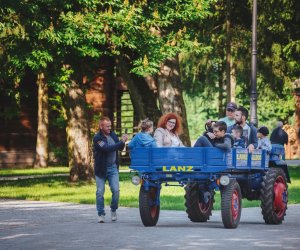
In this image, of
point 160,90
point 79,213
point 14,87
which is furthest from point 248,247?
point 14,87

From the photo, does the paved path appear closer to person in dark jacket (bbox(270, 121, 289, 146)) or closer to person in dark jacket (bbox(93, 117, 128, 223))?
person in dark jacket (bbox(93, 117, 128, 223))

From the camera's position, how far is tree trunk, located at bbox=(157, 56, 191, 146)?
109ft

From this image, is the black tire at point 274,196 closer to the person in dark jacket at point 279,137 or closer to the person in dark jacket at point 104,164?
the person in dark jacket at point 104,164

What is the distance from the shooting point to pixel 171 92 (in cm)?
3350

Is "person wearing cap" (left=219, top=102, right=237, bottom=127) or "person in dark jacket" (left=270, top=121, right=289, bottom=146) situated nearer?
"person wearing cap" (left=219, top=102, right=237, bottom=127)

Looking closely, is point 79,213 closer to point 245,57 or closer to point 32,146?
point 245,57

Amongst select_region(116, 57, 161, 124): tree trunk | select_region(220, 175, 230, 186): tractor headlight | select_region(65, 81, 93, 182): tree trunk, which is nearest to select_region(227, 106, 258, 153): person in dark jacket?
select_region(220, 175, 230, 186): tractor headlight

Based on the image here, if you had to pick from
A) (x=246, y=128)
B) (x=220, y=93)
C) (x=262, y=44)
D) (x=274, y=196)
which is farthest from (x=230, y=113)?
(x=220, y=93)

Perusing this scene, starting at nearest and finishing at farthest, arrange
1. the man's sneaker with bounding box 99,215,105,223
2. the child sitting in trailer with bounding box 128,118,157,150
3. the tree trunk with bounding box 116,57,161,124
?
the child sitting in trailer with bounding box 128,118,157,150 → the man's sneaker with bounding box 99,215,105,223 → the tree trunk with bounding box 116,57,161,124

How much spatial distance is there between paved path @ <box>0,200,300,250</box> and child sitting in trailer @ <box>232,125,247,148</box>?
4.19 feet

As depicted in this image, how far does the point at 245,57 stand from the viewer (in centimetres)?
4575

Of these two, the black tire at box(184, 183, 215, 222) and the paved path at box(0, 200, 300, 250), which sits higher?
the black tire at box(184, 183, 215, 222)

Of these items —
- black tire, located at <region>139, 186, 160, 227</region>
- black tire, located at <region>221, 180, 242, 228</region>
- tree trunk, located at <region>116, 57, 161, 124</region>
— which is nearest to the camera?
black tire, located at <region>221, 180, 242, 228</region>

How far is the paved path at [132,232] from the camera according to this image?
13.9 m
